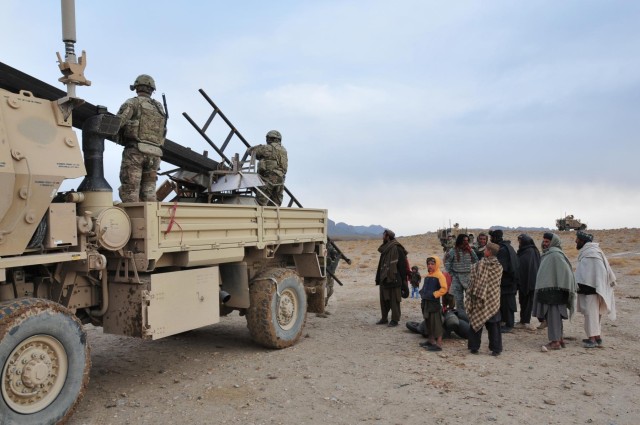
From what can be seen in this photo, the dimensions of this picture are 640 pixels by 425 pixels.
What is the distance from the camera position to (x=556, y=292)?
7.21m

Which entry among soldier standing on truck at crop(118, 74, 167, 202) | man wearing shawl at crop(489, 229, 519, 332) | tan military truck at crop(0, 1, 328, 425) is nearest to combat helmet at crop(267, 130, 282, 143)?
tan military truck at crop(0, 1, 328, 425)

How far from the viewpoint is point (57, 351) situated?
4.18m

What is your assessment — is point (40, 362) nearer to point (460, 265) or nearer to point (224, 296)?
point (224, 296)

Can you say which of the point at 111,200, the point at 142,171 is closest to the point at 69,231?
the point at 111,200

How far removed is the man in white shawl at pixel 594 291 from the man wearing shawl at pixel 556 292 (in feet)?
0.63

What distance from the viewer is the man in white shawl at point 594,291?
7.20 meters

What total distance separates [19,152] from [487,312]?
17.9 feet

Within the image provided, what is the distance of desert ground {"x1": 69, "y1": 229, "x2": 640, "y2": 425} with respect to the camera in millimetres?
4688

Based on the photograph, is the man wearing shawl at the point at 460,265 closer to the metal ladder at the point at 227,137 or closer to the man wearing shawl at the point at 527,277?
the man wearing shawl at the point at 527,277

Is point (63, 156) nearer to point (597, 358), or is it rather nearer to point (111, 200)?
point (111, 200)

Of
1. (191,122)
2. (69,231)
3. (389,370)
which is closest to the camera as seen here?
(69,231)

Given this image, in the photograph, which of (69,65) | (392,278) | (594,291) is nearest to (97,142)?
(69,65)

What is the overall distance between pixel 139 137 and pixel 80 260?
186cm

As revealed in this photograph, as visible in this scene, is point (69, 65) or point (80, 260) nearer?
point (69, 65)
